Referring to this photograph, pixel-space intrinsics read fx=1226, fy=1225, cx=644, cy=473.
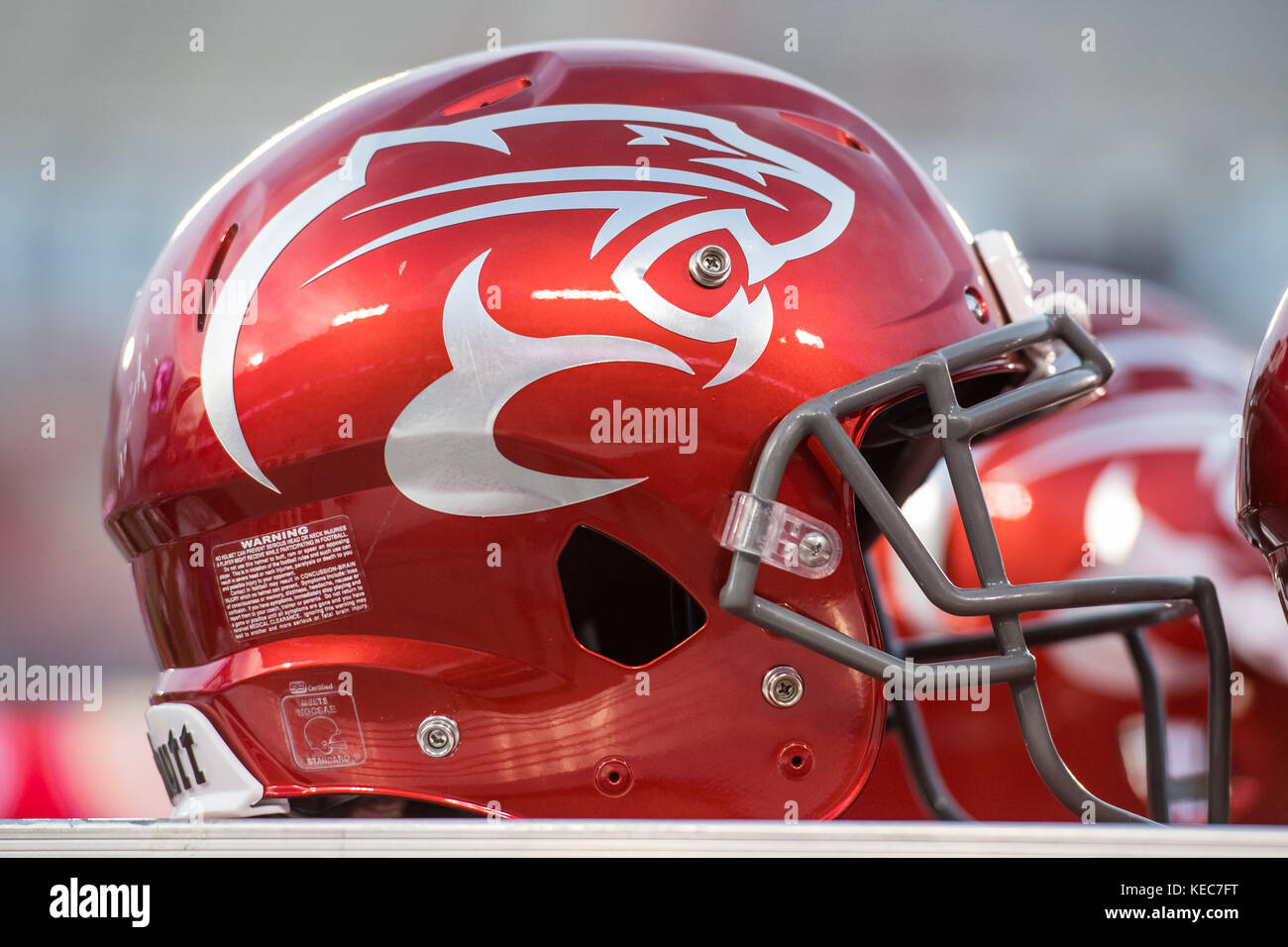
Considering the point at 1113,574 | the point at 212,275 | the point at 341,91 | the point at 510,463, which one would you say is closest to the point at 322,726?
the point at 510,463

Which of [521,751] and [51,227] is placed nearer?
[521,751]

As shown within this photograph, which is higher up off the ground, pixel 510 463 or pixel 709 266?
pixel 709 266

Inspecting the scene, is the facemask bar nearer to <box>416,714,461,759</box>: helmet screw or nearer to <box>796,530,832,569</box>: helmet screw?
<box>796,530,832,569</box>: helmet screw

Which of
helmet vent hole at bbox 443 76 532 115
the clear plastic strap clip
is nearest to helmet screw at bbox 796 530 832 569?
the clear plastic strap clip

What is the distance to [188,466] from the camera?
30.9 inches

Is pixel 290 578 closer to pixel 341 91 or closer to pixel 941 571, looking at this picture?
pixel 941 571

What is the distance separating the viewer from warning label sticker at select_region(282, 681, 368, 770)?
0.77 metres

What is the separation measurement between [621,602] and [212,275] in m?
0.35

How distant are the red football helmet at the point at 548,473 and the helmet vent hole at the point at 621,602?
0.09ft

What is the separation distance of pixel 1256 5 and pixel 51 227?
2.86m

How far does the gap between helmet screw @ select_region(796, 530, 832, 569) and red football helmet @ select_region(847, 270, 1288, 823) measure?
1.63 ft
